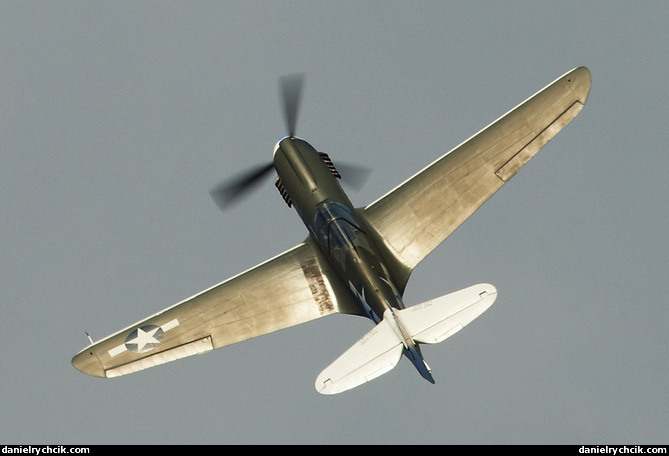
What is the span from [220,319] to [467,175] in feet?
28.4

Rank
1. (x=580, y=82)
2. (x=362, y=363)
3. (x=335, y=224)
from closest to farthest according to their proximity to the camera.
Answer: (x=362, y=363)
(x=335, y=224)
(x=580, y=82)

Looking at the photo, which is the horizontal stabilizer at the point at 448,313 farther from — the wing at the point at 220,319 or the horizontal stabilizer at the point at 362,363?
the wing at the point at 220,319

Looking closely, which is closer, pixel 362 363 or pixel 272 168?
pixel 362 363

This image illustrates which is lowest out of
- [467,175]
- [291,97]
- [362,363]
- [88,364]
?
[362,363]

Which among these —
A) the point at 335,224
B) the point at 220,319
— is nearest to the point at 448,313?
the point at 335,224

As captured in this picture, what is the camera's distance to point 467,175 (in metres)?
34.2

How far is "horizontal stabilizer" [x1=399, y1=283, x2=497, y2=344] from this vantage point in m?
28.8

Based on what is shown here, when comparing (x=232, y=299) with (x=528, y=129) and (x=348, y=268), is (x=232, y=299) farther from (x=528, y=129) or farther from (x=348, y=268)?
(x=528, y=129)

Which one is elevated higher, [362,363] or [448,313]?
[448,313]

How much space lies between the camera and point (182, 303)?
3291 centimetres

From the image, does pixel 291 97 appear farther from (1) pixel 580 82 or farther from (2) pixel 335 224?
(1) pixel 580 82

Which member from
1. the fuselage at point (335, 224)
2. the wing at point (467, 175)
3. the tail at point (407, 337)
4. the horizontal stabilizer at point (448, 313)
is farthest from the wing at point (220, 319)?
the horizontal stabilizer at point (448, 313)

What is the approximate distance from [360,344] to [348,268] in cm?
328

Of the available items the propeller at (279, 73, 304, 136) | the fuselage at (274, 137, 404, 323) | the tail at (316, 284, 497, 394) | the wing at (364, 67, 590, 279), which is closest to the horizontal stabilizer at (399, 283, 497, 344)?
the tail at (316, 284, 497, 394)
